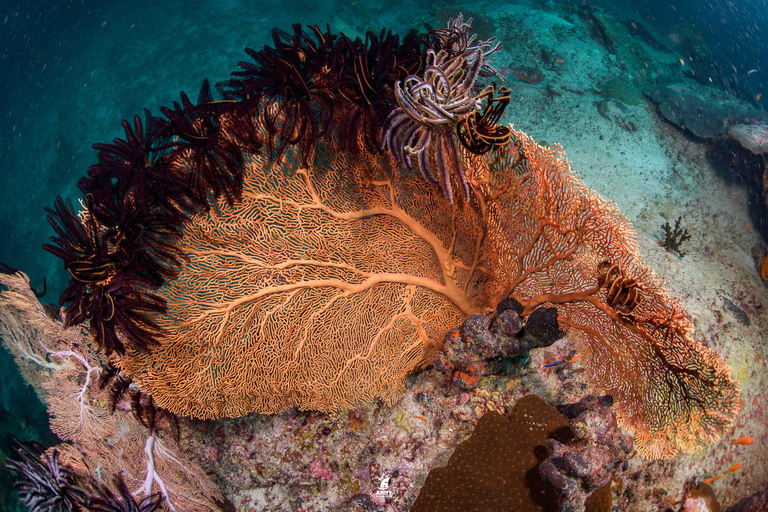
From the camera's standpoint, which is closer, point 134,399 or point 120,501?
point 120,501

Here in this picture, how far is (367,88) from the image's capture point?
2.75 meters

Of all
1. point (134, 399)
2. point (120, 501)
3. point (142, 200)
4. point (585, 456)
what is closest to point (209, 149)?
point (142, 200)

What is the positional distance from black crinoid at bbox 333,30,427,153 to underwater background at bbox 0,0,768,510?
4682 millimetres

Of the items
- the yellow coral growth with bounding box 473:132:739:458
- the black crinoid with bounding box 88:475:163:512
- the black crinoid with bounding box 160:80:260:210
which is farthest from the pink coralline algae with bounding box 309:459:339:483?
the black crinoid with bounding box 160:80:260:210

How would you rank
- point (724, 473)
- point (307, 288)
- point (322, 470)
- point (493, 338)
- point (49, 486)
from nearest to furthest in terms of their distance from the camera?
point (307, 288)
point (493, 338)
point (49, 486)
point (322, 470)
point (724, 473)

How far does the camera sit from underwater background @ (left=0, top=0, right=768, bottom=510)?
6.41 metres

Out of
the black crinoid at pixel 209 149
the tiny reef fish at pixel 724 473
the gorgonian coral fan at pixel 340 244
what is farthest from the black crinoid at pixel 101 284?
the tiny reef fish at pixel 724 473

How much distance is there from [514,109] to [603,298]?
22.8ft

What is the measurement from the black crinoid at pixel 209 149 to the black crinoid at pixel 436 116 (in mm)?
1195

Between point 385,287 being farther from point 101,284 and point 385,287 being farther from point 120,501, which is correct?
point 120,501

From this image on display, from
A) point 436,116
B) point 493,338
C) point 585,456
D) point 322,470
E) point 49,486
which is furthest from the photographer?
point 322,470

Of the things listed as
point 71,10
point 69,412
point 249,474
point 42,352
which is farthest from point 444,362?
point 71,10

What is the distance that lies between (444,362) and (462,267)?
99 centimetres

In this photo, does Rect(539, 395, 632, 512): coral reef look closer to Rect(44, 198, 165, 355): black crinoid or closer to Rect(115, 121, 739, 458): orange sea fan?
Rect(115, 121, 739, 458): orange sea fan
